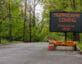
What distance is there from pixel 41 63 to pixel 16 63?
116 centimetres

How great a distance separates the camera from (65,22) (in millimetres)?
14875

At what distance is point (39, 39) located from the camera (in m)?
44.4

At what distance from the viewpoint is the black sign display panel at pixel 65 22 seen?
14.8 m

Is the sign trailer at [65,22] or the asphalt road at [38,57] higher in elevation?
the sign trailer at [65,22]

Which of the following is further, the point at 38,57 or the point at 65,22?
Result: the point at 65,22

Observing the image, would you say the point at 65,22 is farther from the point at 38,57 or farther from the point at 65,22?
the point at 38,57

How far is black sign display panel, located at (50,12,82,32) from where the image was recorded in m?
14.8

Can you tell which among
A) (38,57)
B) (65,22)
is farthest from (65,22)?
(38,57)

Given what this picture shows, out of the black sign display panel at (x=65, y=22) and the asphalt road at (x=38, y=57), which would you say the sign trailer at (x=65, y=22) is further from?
the asphalt road at (x=38, y=57)

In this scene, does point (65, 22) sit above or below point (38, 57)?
above

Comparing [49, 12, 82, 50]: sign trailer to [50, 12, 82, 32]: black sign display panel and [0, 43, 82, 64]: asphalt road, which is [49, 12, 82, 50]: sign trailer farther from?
[0, 43, 82, 64]: asphalt road

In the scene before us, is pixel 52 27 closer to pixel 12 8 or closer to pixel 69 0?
pixel 69 0

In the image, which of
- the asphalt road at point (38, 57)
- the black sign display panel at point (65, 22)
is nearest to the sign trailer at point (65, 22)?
the black sign display panel at point (65, 22)

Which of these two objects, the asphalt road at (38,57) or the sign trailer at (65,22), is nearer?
the asphalt road at (38,57)
